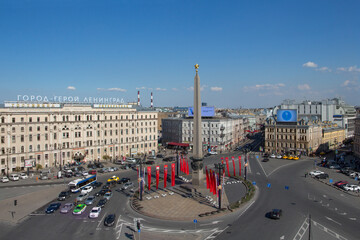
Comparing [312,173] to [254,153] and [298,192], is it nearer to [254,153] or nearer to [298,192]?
[298,192]

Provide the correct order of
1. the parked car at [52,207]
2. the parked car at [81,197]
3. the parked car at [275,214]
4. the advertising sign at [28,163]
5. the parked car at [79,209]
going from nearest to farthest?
the parked car at [275,214], the parked car at [79,209], the parked car at [52,207], the parked car at [81,197], the advertising sign at [28,163]

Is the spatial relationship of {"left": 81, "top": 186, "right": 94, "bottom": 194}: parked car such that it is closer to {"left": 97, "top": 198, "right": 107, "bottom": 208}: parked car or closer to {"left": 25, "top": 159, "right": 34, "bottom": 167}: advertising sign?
{"left": 97, "top": 198, "right": 107, "bottom": 208}: parked car

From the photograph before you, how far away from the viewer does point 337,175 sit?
60.2 metres

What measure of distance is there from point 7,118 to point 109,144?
83.3ft

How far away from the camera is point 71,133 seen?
7344cm

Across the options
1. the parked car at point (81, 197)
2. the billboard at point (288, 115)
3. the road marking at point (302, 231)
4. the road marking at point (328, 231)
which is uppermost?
the billboard at point (288, 115)

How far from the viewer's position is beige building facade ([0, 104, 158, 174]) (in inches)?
2537

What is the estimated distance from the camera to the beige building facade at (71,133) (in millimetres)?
64438

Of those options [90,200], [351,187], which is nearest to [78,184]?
[90,200]

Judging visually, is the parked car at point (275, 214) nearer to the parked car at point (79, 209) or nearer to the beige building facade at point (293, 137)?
the parked car at point (79, 209)

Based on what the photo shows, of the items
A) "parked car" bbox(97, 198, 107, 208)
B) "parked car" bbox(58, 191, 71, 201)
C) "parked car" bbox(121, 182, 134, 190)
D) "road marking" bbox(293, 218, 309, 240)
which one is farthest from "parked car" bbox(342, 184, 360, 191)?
"parked car" bbox(58, 191, 71, 201)

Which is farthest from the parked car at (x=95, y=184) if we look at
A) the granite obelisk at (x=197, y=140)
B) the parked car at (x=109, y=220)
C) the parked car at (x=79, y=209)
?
the parked car at (x=109, y=220)

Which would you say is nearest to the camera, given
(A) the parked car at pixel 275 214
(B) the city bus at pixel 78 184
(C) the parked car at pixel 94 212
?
(A) the parked car at pixel 275 214

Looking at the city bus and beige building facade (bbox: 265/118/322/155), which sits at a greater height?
beige building facade (bbox: 265/118/322/155)
